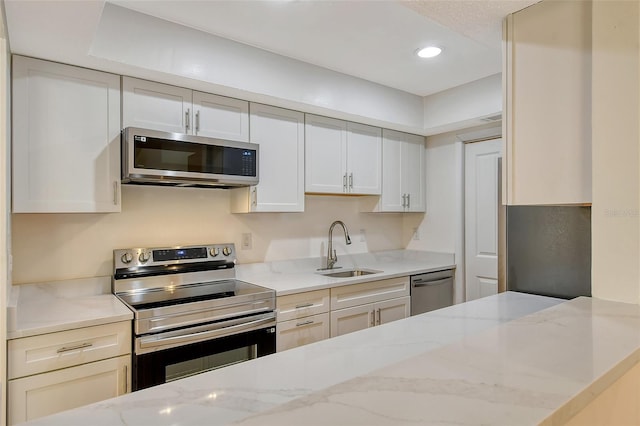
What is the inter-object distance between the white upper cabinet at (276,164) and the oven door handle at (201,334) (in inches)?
30.2

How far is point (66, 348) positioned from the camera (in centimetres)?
175

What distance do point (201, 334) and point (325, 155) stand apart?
1.62 m

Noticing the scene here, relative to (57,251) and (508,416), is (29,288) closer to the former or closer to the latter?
(57,251)

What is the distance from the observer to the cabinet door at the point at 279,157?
2717 mm

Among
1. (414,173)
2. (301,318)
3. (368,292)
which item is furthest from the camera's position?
(414,173)

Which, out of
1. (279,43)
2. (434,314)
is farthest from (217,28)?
(434,314)

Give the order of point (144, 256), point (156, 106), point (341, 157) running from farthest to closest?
point (341, 157), point (144, 256), point (156, 106)

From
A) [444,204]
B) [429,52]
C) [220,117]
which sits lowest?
[444,204]

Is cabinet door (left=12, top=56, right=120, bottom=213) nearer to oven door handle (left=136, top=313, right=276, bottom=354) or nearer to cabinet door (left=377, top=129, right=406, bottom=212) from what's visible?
A: oven door handle (left=136, top=313, right=276, bottom=354)

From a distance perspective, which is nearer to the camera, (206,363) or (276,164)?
(206,363)

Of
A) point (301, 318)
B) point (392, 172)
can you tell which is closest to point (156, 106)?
point (301, 318)

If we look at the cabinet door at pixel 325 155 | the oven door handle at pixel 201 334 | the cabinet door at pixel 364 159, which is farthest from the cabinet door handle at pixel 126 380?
the cabinet door at pixel 364 159

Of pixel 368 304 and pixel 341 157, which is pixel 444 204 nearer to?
pixel 341 157

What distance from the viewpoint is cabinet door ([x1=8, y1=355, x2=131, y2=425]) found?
1656 mm
